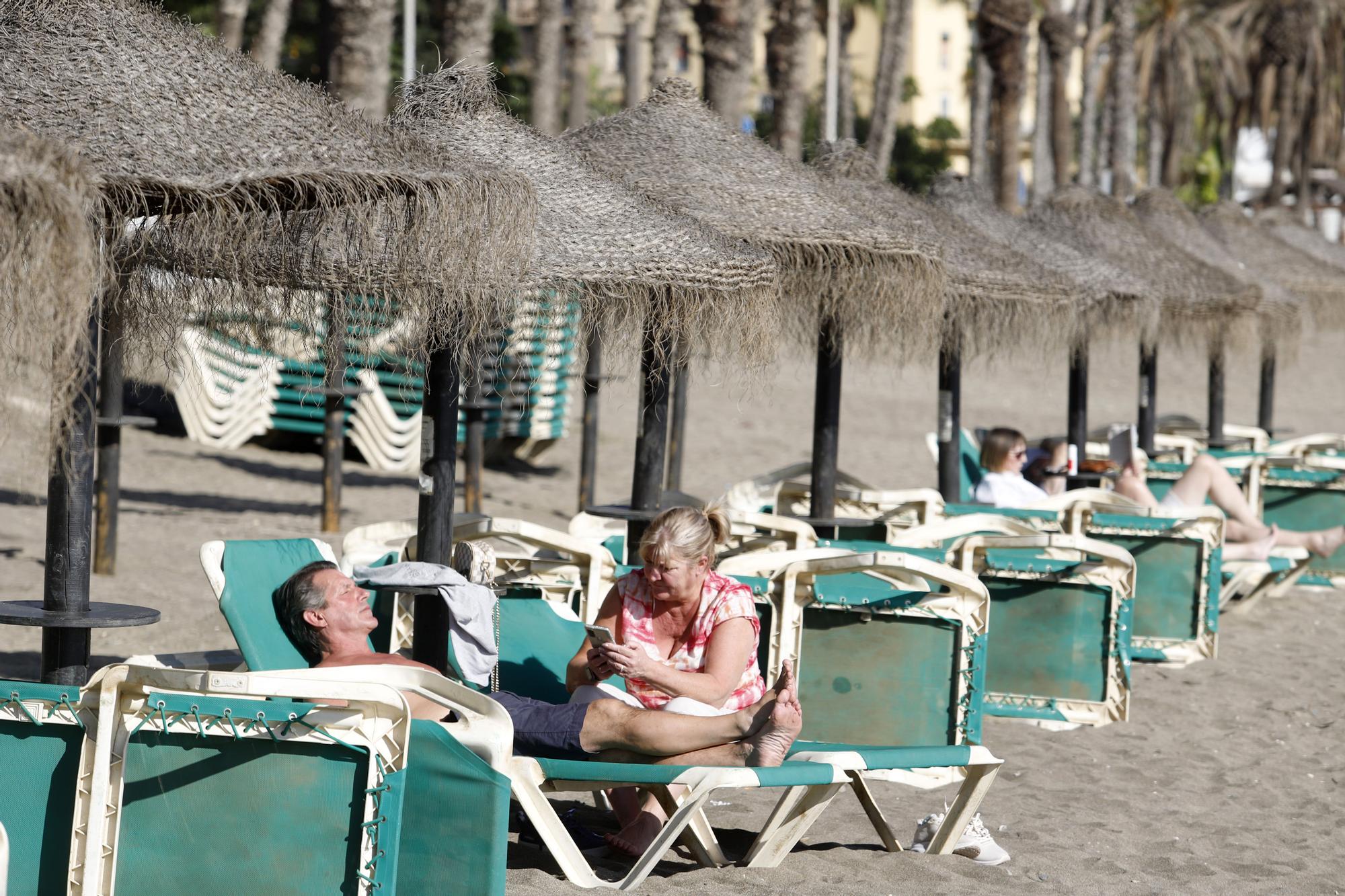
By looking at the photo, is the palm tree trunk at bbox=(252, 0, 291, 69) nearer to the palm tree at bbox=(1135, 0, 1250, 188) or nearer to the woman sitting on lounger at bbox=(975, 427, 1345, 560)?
the woman sitting on lounger at bbox=(975, 427, 1345, 560)

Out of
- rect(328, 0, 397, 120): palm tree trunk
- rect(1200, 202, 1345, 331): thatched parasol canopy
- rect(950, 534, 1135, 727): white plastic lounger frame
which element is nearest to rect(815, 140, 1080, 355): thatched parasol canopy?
rect(950, 534, 1135, 727): white plastic lounger frame

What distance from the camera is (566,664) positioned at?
5.30 m

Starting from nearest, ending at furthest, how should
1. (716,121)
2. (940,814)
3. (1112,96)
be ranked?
(940,814)
(716,121)
(1112,96)

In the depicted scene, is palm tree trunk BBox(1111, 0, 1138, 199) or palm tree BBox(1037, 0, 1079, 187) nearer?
palm tree BBox(1037, 0, 1079, 187)

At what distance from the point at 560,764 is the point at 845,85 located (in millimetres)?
35703

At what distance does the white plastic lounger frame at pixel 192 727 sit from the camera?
3564 millimetres

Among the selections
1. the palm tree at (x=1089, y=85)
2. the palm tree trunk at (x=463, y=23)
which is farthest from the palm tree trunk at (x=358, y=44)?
the palm tree at (x=1089, y=85)

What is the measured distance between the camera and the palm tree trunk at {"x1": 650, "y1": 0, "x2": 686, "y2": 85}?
76.3ft

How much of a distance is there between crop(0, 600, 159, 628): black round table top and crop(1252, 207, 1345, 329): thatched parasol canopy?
12.0 meters

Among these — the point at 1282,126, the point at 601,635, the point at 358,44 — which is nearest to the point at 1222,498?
the point at 601,635

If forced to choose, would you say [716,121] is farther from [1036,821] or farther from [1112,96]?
[1112,96]

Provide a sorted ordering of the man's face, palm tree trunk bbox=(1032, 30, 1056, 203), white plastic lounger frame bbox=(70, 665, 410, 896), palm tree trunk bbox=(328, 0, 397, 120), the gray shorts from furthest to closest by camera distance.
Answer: palm tree trunk bbox=(1032, 30, 1056, 203) → palm tree trunk bbox=(328, 0, 397, 120) → the man's face → the gray shorts → white plastic lounger frame bbox=(70, 665, 410, 896)

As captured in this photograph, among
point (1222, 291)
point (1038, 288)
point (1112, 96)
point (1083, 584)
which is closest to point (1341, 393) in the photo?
point (1112, 96)

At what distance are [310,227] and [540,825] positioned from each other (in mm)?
1685
